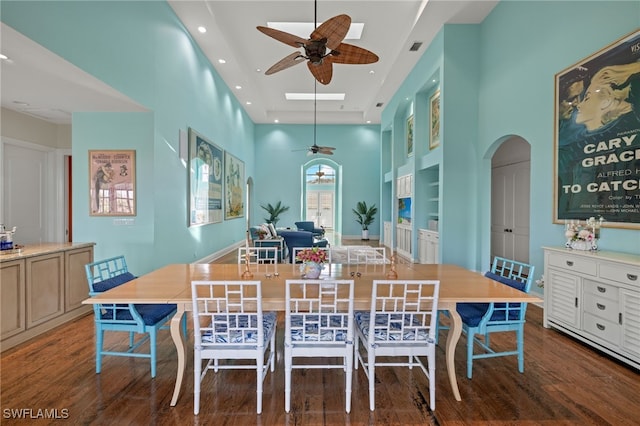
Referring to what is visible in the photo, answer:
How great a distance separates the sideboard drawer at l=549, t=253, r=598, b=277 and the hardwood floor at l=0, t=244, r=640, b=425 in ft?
2.50

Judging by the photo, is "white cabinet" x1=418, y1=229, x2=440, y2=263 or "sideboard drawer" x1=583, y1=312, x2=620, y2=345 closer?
"sideboard drawer" x1=583, y1=312, x2=620, y2=345

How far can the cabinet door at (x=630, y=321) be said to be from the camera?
2471 mm

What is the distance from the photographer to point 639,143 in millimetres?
2795

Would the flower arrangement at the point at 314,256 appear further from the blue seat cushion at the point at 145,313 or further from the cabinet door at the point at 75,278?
the cabinet door at the point at 75,278

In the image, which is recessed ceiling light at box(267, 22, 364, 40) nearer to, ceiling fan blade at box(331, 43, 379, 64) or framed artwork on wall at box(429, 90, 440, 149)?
framed artwork on wall at box(429, 90, 440, 149)

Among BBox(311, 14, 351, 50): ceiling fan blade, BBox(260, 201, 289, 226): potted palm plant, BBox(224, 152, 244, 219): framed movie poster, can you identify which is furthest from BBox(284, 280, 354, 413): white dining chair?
BBox(260, 201, 289, 226): potted palm plant

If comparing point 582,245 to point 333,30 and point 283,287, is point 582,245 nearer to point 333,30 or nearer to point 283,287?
point 283,287

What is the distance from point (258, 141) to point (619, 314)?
36.2 ft

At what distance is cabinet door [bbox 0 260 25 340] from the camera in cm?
279

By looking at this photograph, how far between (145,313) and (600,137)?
4.64 metres

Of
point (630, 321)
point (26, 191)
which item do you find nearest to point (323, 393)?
point (630, 321)

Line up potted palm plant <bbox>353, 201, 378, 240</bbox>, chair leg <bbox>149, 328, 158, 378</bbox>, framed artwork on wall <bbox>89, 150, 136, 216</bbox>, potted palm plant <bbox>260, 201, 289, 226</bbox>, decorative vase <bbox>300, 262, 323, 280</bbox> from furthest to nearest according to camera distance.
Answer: potted palm plant <bbox>260, 201, 289, 226</bbox>
potted palm plant <bbox>353, 201, 378, 240</bbox>
framed artwork on wall <bbox>89, 150, 136, 216</bbox>
decorative vase <bbox>300, 262, 323, 280</bbox>
chair leg <bbox>149, 328, 158, 378</bbox>

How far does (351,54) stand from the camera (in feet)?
10.0

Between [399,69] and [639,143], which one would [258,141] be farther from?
[639,143]
